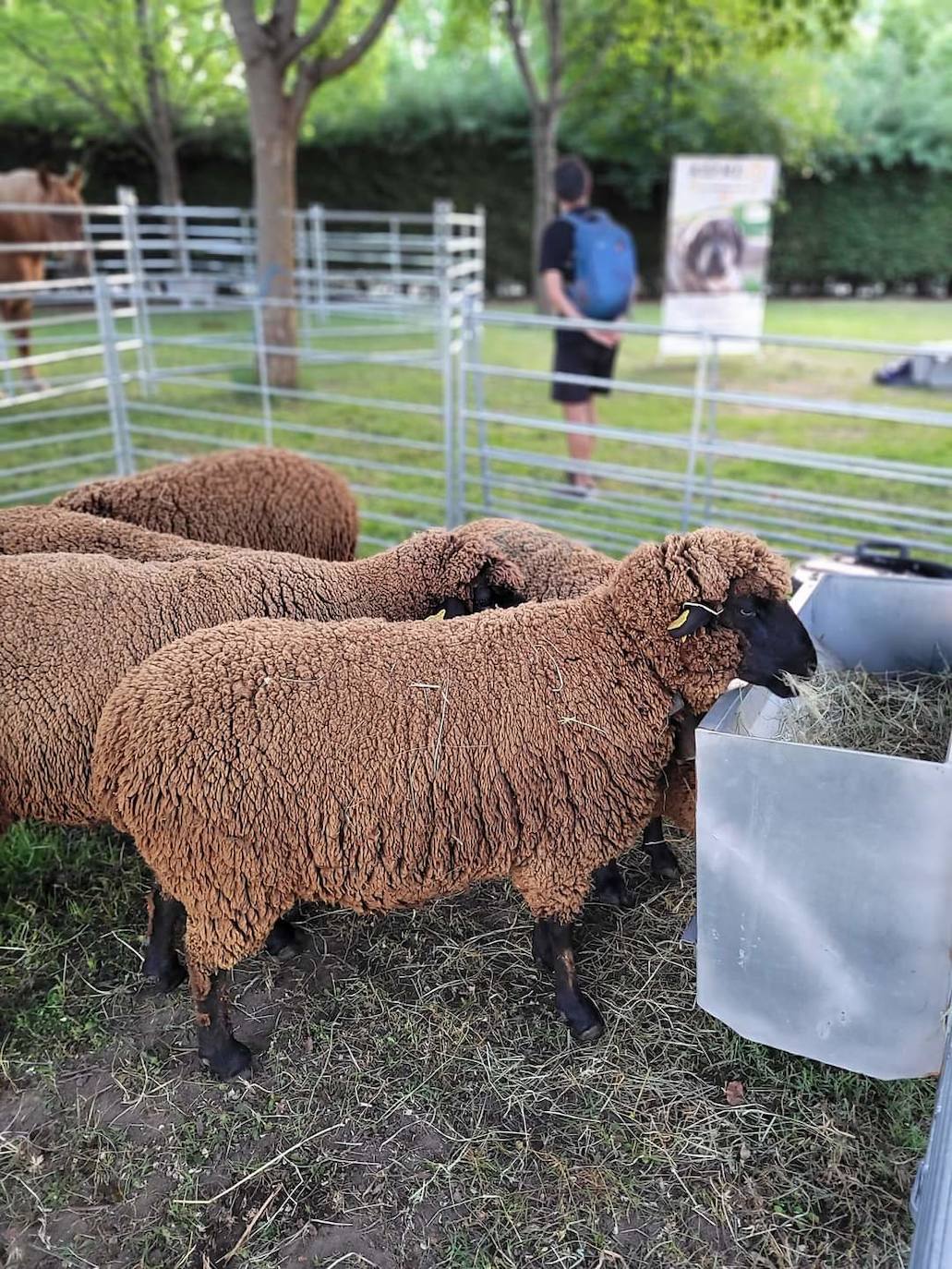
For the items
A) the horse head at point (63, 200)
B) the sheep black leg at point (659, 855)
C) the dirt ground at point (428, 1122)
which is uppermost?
the horse head at point (63, 200)

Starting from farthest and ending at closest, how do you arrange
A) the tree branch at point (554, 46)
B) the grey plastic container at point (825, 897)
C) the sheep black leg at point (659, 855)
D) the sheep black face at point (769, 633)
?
the tree branch at point (554, 46), the sheep black leg at point (659, 855), the sheep black face at point (769, 633), the grey plastic container at point (825, 897)

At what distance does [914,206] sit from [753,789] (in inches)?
1014

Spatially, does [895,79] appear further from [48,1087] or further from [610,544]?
[48,1087]

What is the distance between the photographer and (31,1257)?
2.25 metres

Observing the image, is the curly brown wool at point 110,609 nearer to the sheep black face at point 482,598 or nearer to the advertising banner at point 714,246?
the sheep black face at point 482,598

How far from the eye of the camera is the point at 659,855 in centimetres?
350

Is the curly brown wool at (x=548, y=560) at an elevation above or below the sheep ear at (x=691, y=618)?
below

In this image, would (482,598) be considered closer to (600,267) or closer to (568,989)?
(568,989)

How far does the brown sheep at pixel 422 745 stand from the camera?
251 cm

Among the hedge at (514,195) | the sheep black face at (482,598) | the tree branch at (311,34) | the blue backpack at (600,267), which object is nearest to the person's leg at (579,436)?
the blue backpack at (600,267)

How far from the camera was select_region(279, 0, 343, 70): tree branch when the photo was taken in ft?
27.9

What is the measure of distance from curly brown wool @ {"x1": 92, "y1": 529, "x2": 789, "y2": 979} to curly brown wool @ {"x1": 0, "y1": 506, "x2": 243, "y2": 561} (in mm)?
1149

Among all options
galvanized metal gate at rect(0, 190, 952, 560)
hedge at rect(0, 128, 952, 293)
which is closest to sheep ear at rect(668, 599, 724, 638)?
galvanized metal gate at rect(0, 190, 952, 560)

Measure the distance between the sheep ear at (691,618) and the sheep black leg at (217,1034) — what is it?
154 centimetres
